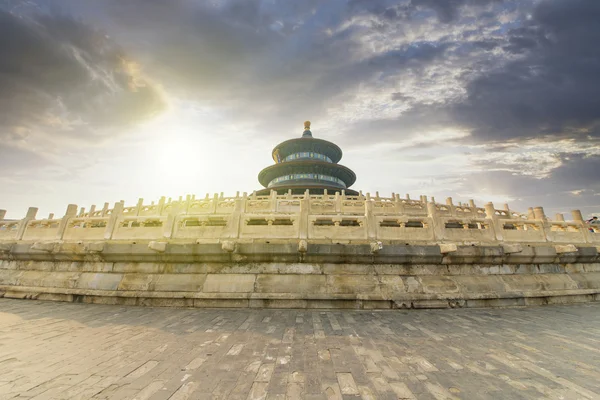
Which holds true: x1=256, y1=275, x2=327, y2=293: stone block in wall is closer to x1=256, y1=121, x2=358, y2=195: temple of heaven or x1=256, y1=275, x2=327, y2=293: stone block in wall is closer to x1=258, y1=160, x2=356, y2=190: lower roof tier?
x1=256, y1=121, x2=358, y2=195: temple of heaven

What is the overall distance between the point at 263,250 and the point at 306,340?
11.5 ft

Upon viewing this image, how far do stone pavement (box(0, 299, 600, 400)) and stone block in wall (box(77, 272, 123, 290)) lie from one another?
65.1 inches

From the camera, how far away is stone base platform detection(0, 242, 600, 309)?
708cm

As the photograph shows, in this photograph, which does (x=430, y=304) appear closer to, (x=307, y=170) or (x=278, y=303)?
(x=278, y=303)

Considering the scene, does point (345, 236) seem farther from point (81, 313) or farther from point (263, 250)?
point (81, 313)

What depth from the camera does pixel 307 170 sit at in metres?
31.7

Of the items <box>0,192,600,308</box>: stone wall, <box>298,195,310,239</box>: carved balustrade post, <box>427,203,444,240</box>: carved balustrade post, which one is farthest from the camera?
<box>427,203,444,240</box>: carved balustrade post

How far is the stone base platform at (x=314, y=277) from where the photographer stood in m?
7.08

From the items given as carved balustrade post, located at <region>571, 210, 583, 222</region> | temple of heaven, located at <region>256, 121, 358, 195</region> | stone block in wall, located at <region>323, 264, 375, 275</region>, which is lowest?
stone block in wall, located at <region>323, 264, 375, 275</region>

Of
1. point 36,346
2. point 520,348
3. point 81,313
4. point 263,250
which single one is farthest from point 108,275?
point 520,348

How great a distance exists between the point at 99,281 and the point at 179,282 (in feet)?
10.3

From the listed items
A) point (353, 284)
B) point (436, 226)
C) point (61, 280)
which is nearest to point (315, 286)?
point (353, 284)

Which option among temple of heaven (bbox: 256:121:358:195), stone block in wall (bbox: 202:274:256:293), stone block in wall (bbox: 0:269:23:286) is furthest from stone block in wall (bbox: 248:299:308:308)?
temple of heaven (bbox: 256:121:358:195)

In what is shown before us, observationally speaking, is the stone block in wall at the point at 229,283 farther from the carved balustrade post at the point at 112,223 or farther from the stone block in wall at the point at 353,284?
the carved balustrade post at the point at 112,223
